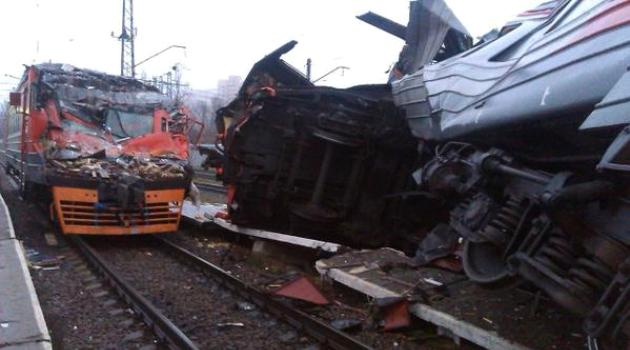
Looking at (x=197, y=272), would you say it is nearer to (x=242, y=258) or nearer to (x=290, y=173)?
(x=242, y=258)

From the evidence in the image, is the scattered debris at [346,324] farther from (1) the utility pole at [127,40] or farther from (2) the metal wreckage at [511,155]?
(1) the utility pole at [127,40]

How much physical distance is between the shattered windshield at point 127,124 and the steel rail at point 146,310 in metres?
2.57

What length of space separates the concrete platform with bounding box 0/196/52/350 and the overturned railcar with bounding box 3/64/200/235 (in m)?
1.71

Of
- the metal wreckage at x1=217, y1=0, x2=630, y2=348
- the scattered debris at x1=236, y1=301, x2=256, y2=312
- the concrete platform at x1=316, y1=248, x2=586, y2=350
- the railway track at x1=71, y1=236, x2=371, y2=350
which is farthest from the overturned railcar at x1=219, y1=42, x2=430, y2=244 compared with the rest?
the scattered debris at x1=236, y1=301, x2=256, y2=312

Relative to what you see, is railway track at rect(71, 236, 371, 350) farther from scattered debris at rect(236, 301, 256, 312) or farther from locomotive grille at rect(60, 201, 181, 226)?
locomotive grille at rect(60, 201, 181, 226)

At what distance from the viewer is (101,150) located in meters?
8.77

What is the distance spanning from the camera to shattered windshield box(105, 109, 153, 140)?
31.5 feet

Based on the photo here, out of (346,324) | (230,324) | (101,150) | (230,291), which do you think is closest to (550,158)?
(346,324)

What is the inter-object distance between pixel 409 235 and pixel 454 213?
3.20m

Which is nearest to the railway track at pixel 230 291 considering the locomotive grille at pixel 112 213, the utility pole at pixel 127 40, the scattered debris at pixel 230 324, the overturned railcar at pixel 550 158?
the scattered debris at pixel 230 324

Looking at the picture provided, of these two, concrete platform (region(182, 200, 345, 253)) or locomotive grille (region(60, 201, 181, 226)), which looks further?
locomotive grille (region(60, 201, 181, 226))

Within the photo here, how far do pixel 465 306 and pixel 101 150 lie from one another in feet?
20.5

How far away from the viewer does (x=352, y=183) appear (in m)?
7.64

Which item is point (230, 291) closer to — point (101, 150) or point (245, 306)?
point (245, 306)
